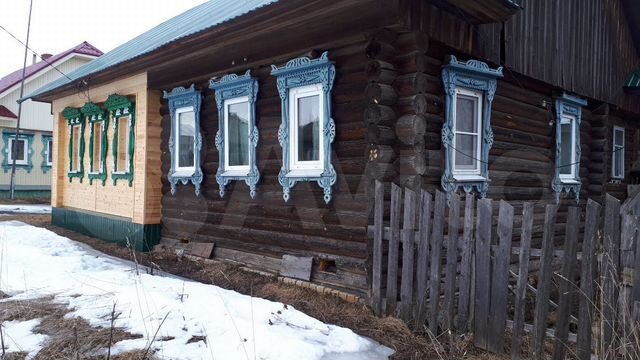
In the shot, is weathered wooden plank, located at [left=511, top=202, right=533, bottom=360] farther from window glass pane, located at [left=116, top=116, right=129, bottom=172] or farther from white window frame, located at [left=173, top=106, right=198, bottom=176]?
window glass pane, located at [left=116, top=116, right=129, bottom=172]

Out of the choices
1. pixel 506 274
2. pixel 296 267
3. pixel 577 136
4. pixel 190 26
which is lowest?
pixel 296 267

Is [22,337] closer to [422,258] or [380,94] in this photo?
[422,258]

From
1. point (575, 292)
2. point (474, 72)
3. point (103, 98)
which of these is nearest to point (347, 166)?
point (474, 72)

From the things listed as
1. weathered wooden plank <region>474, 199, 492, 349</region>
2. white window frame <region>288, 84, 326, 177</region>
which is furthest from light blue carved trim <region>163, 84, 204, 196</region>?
weathered wooden plank <region>474, 199, 492, 349</region>

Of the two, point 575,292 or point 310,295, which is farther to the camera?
point 310,295

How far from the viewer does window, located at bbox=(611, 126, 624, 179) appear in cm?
1092

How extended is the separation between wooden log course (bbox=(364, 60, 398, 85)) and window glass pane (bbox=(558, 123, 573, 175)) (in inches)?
186

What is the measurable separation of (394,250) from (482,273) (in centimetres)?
107

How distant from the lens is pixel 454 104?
6.11 metres

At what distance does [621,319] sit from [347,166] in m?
3.28

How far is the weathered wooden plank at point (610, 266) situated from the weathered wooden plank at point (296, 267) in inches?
142

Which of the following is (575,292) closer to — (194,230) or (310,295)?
(310,295)

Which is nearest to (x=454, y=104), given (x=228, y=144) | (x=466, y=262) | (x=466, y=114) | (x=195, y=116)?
(x=466, y=114)

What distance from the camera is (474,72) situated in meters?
6.38
